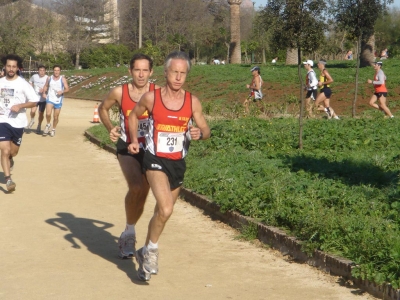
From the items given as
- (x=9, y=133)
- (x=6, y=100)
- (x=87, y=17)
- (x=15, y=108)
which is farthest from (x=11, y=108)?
(x=87, y=17)

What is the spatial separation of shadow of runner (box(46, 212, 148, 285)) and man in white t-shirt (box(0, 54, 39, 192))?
1.96 metres

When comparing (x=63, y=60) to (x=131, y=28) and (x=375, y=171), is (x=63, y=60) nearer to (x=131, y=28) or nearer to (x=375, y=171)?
(x=131, y=28)

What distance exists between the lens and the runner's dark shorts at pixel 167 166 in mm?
6573

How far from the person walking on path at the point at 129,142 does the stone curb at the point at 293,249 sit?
149 cm

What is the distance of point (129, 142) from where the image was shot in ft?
24.1

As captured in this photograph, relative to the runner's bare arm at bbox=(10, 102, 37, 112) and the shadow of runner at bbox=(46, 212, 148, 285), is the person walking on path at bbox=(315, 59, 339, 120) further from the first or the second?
the shadow of runner at bbox=(46, 212, 148, 285)

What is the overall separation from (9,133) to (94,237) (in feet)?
11.3

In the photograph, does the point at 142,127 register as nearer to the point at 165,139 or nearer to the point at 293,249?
the point at 165,139

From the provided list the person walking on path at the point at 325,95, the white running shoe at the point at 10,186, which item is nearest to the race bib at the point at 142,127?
the white running shoe at the point at 10,186

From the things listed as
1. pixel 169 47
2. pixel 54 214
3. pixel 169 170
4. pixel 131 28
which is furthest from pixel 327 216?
pixel 131 28

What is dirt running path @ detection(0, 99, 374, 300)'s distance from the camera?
21.2 ft

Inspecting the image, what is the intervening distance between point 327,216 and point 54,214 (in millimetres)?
3991

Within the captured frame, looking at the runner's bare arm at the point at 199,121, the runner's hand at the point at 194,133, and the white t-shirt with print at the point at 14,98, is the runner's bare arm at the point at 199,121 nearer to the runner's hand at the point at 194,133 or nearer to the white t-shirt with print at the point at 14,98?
the runner's hand at the point at 194,133

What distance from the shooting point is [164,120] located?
21.5 ft
